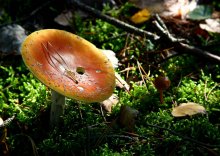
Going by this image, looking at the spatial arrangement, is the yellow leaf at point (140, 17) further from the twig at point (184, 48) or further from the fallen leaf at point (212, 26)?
the fallen leaf at point (212, 26)

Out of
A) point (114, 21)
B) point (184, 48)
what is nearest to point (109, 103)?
point (184, 48)

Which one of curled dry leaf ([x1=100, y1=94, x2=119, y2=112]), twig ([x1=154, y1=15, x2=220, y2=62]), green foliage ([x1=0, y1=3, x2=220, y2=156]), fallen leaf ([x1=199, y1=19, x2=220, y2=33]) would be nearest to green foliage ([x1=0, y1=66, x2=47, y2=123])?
green foliage ([x1=0, y1=3, x2=220, y2=156])

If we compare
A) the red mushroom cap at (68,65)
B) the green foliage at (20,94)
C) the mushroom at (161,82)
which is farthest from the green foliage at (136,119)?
the red mushroom cap at (68,65)

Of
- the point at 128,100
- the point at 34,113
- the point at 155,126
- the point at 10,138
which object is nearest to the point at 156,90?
the point at 128,100

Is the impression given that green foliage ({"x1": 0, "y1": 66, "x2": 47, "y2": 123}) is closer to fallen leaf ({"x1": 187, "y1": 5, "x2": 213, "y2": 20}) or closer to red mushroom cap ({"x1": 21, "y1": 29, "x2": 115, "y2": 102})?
red mushroom cap ({"x1": 21, "y1": 29, "x2": 115, "y2": 102})

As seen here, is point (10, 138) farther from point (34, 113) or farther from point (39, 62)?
point (39, 62)
